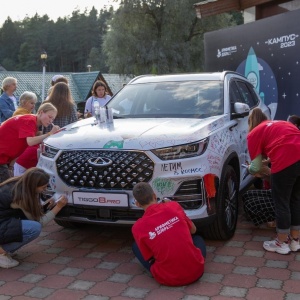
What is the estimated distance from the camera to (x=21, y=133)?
16.6ft

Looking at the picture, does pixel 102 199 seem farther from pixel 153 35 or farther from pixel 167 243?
pixel 153 35

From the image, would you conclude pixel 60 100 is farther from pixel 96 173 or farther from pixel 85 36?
pixel 85 36

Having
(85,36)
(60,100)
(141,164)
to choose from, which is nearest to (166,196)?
(141,164)

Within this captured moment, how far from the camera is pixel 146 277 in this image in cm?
388

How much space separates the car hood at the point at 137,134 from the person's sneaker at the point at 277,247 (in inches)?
49.1

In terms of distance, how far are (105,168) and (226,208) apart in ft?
4.48

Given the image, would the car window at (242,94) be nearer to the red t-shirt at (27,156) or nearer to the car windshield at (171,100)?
the car windshield at (171,100)

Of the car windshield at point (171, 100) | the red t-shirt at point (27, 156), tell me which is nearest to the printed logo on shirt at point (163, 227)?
the car windshield at point (171, 100)

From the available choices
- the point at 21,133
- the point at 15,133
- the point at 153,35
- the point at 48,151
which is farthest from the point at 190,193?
the point at 153,35

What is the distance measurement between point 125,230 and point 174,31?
29394 millimetres

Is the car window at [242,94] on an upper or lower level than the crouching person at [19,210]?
upper

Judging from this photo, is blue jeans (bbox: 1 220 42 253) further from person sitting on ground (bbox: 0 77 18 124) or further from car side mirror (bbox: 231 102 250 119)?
person sitting on ground (bbox: 0 77 18 124)

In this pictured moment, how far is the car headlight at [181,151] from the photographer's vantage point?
409 cm

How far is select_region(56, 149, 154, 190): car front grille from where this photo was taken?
410cm
